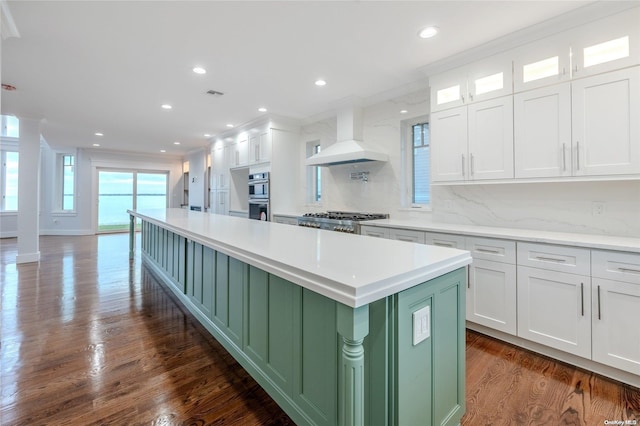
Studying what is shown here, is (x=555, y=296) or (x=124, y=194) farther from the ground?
(x=124, y=194)

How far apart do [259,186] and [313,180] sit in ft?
3.21

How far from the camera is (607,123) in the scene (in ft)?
6.87

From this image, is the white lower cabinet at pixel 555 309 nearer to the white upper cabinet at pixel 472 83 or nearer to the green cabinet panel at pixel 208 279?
the white upper cabinet at pixel 472 83

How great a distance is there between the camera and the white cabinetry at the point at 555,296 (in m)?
1.99

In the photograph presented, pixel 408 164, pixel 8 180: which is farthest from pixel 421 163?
pixel 8 180

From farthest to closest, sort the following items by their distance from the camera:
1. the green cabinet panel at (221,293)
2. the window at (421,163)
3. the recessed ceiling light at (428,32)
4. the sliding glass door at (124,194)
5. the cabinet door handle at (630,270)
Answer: the sliding glass door at (124,194)
the window at (421,163)
the recessed ceiling light at (428,32)
the green cabinet panel at (221,293)
the cabinet door handle at (630,270)

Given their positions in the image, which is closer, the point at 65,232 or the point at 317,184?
the point at 317,184

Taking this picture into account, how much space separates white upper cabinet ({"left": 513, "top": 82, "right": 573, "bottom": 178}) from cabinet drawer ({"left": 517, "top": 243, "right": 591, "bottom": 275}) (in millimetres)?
630

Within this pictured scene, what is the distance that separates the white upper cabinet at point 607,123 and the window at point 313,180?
3635mm

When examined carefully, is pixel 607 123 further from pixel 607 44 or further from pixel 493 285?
pixel 493 285

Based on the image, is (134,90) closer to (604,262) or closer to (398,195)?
(398,195)

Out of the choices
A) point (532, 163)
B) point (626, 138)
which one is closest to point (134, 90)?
point (532, 163)

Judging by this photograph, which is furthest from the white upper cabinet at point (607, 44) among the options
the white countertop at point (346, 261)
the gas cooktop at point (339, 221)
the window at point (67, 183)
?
the window at point (67, 183)

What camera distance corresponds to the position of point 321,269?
1106mm
